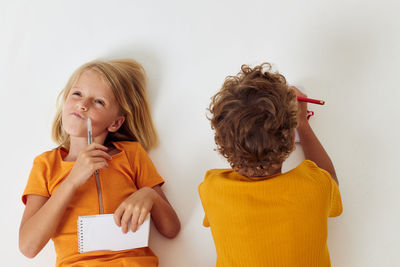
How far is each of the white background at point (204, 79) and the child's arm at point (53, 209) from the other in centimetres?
17

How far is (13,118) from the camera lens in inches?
51.0

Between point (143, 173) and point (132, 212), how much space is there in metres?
0.18

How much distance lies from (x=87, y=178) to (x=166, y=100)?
0.44 m

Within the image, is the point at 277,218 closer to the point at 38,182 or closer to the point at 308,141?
the point at 308,141

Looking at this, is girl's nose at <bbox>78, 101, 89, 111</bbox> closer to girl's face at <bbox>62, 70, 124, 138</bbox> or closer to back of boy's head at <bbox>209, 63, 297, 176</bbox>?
girl's face at <bbox>62, 70, 124, 138</bbox>

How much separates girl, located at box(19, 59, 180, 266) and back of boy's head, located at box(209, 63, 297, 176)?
36cm

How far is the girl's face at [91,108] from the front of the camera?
1.07 meters

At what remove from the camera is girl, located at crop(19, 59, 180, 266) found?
95cm

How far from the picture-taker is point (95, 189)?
102cm

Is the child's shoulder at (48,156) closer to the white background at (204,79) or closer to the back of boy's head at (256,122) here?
the white background at (204,79)

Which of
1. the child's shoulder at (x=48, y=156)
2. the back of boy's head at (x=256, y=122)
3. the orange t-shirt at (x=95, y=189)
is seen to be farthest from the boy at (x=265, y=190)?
the child's shoulder at (x=48, y=156)

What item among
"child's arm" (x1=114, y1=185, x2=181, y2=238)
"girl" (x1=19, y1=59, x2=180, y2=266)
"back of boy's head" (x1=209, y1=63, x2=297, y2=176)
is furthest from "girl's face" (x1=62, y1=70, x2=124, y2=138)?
"back of boy's head" (x1=209, y1=63, x2=297, y2=176)

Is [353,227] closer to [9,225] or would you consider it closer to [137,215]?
[137,215]

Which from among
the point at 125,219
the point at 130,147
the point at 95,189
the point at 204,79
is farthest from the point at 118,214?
the point at 204,79
